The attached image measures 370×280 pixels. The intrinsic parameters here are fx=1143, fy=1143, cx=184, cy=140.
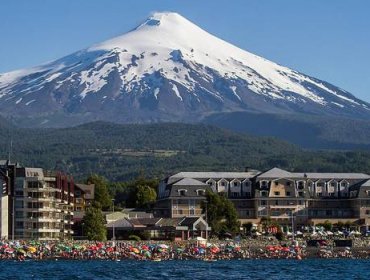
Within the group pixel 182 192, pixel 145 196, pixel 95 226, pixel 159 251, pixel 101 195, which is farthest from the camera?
pixel 145 196

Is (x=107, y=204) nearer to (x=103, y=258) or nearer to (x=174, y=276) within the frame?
(x=103, y=258)

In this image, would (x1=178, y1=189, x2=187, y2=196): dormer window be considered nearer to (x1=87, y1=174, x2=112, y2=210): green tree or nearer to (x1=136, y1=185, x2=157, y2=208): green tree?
(x1=136, y1=185, x2=157, y2=208): green tree

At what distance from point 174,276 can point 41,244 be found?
30474 mm

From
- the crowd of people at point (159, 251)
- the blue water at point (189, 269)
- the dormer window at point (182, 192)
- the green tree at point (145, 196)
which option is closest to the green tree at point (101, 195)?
the green tree at point (145, 196)

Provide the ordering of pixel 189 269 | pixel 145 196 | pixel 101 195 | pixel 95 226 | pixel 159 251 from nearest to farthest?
pixel 189 269 → pixel 159 251 → pixel 95 226 → pixel 101 195 → pixel 145 196

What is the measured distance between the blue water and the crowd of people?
150 inches

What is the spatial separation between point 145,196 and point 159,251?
47080mm

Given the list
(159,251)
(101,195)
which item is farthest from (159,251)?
(101,195)

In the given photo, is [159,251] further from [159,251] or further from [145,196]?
[145,196]

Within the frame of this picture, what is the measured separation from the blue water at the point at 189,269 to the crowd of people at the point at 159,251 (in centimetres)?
380

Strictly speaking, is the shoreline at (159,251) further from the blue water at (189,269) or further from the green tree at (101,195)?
the green tree at (101,195)

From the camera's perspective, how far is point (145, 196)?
14388 centimetres

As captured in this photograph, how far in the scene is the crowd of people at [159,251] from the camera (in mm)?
93625

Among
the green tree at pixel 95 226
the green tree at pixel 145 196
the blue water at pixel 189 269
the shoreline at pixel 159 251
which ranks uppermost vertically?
the green tree at pixel 145 196
